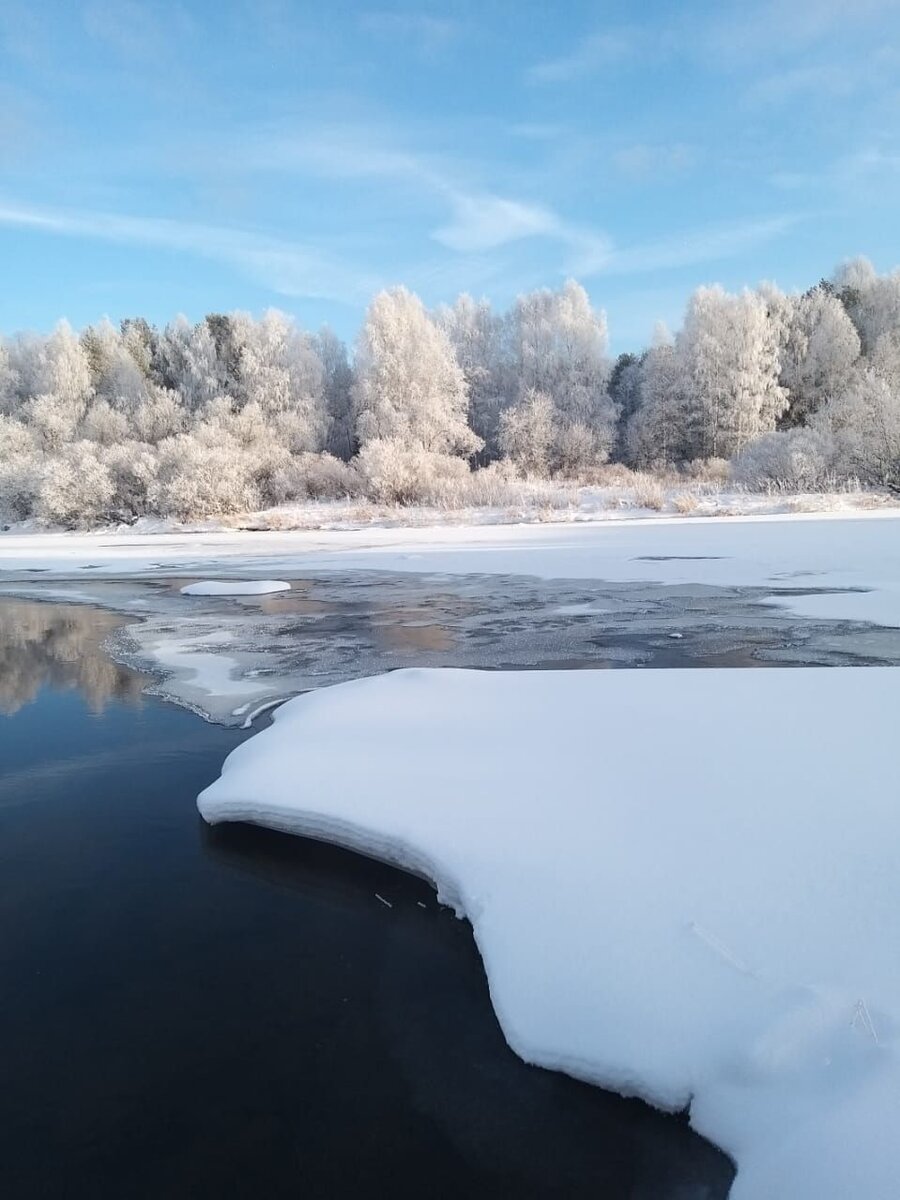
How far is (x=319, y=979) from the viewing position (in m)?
1.93

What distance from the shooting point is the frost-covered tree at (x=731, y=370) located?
85.7 ft

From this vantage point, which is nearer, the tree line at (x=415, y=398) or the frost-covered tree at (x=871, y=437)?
the frost-covered tree at (x=871, y=437)

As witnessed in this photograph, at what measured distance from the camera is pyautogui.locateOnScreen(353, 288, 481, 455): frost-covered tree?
2714cm

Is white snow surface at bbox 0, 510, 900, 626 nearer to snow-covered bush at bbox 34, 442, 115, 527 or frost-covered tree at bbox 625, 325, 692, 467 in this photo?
snow-covered bush at bbox 34, 442, 115, 527

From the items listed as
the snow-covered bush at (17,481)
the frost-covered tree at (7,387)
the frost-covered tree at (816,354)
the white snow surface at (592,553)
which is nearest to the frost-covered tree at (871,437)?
the white snow surface at (592,553)

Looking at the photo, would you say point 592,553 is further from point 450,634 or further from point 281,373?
point 281,373

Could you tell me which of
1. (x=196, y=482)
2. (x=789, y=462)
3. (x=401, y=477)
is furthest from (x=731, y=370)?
(x=196, y=482)

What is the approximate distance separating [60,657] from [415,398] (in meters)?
23.1

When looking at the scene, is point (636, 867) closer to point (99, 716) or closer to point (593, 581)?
point (99, 716)

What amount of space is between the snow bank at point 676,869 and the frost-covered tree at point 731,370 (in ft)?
82.6

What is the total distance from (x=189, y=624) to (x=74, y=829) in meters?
4.13

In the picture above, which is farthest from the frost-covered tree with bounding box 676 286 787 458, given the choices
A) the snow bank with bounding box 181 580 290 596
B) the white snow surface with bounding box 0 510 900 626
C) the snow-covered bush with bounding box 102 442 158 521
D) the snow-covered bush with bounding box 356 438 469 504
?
the snow bank with bounding box 181 580 290 596

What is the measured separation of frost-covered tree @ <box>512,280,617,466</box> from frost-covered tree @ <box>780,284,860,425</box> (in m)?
6.80

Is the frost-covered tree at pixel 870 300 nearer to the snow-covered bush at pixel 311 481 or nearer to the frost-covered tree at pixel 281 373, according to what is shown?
the snow-covered bush at pixel 311 481
